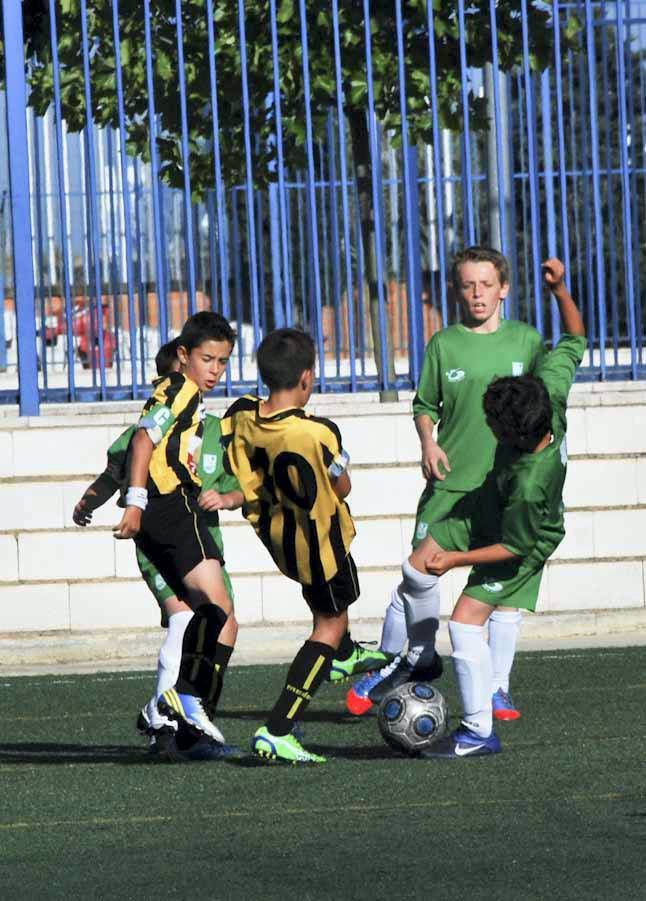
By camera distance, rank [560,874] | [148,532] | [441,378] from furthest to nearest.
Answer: [441,378], [148,532], [560,874]

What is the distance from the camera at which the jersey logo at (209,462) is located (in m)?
7.68

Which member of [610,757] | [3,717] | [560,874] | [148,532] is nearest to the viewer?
[560,874]

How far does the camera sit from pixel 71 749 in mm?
7613

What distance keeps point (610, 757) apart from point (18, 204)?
5.37 m

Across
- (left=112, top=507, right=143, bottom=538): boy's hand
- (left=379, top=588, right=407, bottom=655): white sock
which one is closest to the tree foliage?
(left=379, top=588, right=407, bottom=655): white sock

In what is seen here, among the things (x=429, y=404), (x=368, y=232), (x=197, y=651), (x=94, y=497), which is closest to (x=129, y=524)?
(x=197, y=651)

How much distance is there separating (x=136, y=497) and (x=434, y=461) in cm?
124

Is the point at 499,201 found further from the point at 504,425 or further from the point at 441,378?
the point at 504,425

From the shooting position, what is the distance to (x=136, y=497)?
282 inches

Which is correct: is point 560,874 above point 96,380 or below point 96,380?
below

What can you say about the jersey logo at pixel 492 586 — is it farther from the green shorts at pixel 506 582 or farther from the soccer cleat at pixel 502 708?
the soccer cleat at pixel 502 708

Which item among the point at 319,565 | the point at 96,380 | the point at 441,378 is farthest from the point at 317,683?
the point at 96,380

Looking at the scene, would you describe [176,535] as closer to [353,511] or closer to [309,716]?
[309,716]

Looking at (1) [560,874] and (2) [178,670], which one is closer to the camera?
(1) [560,874]
